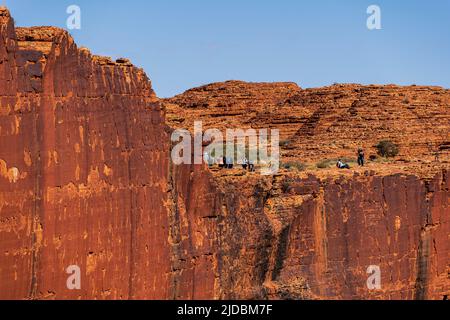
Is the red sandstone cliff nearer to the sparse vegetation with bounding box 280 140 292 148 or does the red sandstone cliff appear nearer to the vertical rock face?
the vertical rock face

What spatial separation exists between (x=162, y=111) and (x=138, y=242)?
3040 mm

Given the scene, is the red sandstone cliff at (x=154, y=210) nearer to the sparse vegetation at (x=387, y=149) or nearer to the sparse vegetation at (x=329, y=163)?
the sparse vegetation at (x=329, y=163)

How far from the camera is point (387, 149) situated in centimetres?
5241

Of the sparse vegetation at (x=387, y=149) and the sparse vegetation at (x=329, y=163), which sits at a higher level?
the sparse vegetation at (x=387, y=149)

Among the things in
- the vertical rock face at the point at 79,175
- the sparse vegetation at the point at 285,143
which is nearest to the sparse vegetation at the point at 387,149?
the sparse vegetation at the point at 285,143

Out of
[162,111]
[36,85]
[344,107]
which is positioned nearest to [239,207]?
[162,111]

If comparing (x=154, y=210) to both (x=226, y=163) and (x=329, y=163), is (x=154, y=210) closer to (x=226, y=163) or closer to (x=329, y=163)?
(x=226, y=163)

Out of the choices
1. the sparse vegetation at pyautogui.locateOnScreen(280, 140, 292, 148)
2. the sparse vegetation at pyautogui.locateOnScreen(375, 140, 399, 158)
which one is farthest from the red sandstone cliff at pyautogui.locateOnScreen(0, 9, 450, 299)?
the sparse vegetation at pyautogui.locateOnScreen(280, 140, 292, 148)

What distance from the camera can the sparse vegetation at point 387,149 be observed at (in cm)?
5184

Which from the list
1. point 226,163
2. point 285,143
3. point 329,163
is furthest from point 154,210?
point 285,143

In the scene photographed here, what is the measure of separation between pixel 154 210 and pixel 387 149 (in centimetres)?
2976

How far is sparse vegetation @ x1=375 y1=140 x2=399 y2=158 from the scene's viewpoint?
51844mm

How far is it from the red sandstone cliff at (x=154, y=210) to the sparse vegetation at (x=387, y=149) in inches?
474

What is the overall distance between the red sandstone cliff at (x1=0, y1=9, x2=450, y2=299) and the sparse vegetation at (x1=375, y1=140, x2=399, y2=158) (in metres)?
12.0
